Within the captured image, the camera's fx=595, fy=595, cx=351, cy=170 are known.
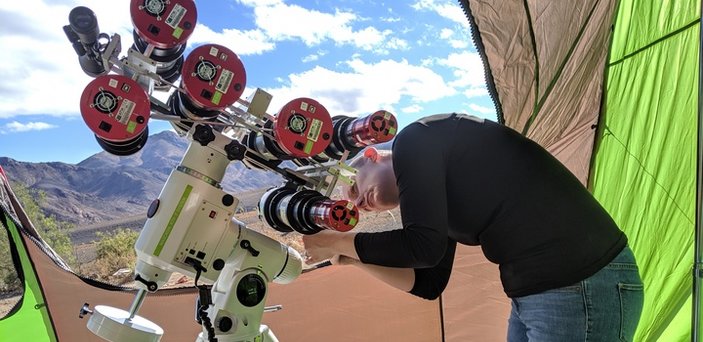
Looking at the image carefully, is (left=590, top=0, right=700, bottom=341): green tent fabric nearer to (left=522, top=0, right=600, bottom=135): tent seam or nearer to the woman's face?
(left=522, top=0, right=600, bottom=135): tent seam

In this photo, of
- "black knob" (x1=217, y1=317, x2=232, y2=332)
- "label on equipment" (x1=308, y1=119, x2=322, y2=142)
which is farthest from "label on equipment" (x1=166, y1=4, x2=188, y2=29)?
"black knob" (x1=217, y1=317, x2=232, y2=332)

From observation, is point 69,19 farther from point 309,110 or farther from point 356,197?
point 356,197

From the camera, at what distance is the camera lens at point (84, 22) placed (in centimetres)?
150

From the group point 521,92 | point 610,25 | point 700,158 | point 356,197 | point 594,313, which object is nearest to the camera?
point 594,313

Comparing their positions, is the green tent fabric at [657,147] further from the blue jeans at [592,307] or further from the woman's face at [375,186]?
the woman's face at [375,186]

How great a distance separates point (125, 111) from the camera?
1460mm

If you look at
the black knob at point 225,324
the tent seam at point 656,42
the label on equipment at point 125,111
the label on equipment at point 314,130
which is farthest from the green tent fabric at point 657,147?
the label on equipment at point 125,111

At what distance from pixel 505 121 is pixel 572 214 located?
1672mm

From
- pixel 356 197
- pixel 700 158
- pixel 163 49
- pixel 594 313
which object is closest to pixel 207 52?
pixel 163 49

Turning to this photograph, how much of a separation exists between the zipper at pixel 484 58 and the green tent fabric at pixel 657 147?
0.53 m

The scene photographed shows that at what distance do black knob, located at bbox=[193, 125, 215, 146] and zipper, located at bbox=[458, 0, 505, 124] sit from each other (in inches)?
67.1

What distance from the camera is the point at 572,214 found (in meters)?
1.52

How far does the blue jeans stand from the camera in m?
1.49

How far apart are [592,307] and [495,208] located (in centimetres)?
34
